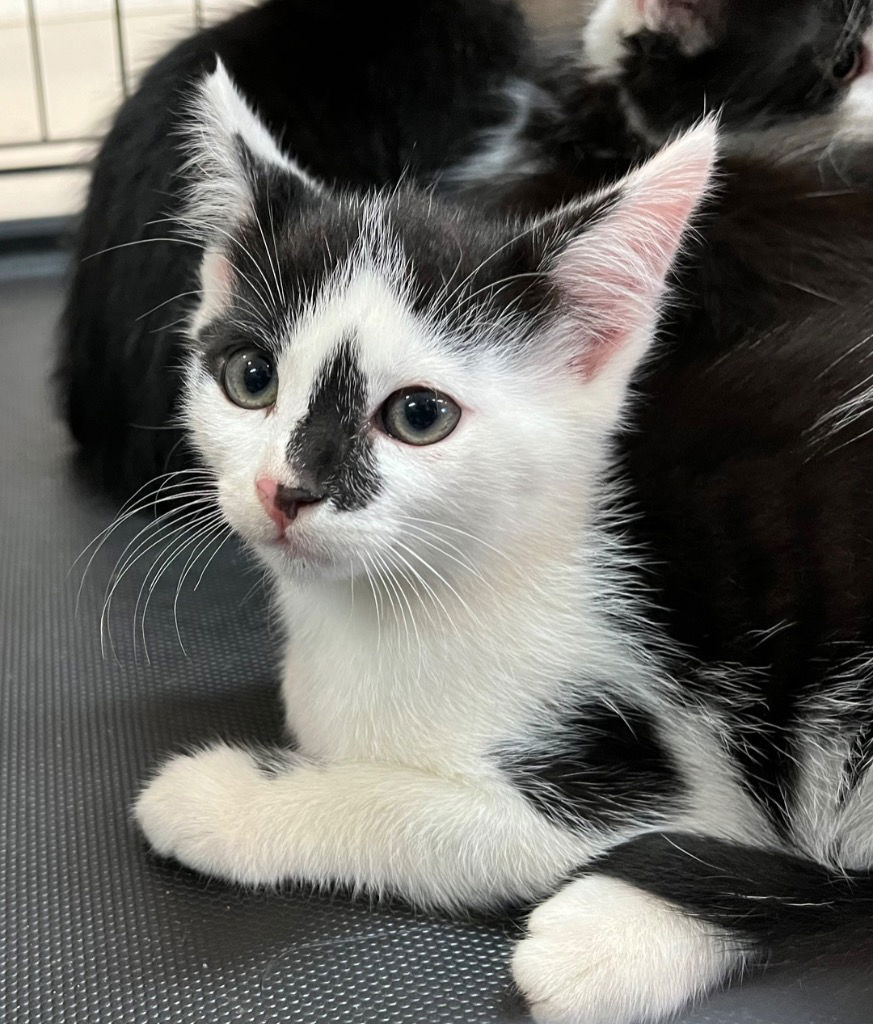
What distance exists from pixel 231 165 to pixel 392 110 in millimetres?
514

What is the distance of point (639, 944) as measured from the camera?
0.76m

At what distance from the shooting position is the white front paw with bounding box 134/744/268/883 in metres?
0.84

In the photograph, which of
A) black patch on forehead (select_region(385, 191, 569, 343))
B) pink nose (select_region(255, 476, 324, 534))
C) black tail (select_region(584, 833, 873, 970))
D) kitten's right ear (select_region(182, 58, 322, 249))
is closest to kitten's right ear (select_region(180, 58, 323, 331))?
kitten's right ear (select_region(182, 58, 322, 249))

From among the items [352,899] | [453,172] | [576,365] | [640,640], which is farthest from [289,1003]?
[453,172]

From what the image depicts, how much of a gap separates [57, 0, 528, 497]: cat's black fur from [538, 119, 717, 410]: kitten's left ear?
19.9 inches

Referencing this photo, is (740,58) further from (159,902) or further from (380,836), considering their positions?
(159,902)

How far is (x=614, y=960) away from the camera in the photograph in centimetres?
75

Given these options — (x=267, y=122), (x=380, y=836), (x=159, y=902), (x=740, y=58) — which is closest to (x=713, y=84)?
(x=740, y=58)

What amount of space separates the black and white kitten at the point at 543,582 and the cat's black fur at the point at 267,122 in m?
0.38

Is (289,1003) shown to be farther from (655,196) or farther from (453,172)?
(453,172)

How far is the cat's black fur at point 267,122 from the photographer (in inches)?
50.6

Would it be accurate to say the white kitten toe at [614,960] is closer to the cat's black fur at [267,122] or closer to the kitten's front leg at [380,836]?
the kitten's front leg at [380,836]

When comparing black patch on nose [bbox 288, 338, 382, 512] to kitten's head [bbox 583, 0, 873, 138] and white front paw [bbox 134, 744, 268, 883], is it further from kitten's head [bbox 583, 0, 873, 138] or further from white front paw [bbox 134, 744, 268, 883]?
kitten's head [bbox 583, 0, 873, 138]

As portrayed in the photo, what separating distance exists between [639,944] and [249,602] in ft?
2.17
